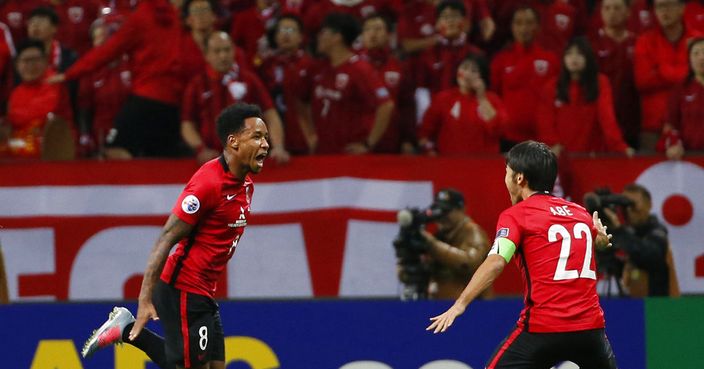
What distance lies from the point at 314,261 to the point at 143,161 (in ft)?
5.69

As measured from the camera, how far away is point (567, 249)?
6949mm

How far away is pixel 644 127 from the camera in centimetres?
1216

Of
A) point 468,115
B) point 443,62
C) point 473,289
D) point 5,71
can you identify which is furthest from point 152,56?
point 473,289

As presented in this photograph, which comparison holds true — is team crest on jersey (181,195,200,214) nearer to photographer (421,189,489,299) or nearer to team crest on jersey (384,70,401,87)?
photographer (421,189,489,299)

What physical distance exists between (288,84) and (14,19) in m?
3.38

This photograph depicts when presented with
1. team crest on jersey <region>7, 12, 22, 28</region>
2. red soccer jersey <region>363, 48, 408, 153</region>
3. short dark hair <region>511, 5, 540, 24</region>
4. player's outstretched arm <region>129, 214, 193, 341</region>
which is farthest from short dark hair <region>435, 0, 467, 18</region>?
player's outstretched arm <region>129, 214, 193, 341</region>

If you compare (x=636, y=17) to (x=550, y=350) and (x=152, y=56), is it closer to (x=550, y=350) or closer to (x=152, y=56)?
(x=152, y=56)

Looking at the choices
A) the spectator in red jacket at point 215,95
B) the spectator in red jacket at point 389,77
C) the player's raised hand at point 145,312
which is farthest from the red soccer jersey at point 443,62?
the player's raised hand at point 145,312

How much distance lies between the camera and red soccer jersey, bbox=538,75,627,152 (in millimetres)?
11617

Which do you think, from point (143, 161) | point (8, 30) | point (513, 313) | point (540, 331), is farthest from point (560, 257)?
point (8, 30)

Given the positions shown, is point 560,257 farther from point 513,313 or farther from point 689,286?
point 689,286

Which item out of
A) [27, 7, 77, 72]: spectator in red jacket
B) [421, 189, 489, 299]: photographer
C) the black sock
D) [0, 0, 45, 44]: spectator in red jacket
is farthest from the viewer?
[0, 0, 45, 44]: spectator in red jacket

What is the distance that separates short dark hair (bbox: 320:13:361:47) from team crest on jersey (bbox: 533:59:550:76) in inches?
67.3

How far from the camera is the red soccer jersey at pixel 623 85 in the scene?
40.9 feet
